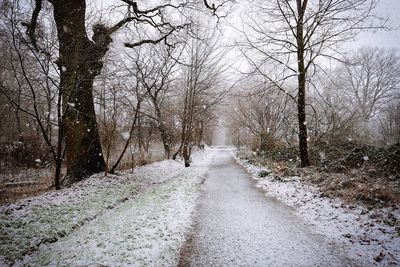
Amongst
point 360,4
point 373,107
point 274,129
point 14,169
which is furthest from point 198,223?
point 373,107

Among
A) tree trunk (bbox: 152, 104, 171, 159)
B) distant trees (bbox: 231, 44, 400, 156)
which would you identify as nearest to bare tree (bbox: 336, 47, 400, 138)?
distant trees (bbox: 231, 44, 400, 156)

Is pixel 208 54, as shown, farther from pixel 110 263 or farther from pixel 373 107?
pixel 373 107

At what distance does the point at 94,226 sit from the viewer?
539 cm

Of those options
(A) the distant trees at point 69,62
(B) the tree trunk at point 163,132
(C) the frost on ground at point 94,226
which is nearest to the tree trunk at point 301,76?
(A) the distant trees at point 69,62

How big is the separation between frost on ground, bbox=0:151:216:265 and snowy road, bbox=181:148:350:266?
453mm

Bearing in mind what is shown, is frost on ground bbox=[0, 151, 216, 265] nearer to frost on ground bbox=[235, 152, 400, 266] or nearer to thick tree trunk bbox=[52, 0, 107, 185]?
thick tree trunk bbox=[52, 0, 107, 185]

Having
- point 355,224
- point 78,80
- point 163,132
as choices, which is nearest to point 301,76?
point 355,224

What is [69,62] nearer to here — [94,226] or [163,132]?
[94,226]

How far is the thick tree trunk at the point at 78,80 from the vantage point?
27.4 ft

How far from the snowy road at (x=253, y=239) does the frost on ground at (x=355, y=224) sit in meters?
0.33

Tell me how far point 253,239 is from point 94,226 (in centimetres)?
339

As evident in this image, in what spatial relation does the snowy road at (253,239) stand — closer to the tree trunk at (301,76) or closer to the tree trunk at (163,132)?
the tree trunk at (301,76)

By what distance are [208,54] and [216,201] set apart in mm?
13482

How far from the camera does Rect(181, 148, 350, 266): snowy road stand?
4.07 m
